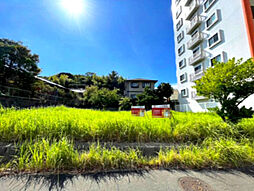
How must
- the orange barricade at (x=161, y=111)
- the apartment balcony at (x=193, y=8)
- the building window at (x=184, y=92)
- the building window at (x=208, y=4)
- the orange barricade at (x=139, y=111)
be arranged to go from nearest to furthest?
1. the orange barricade at (x=161, y=111)
2. the orange barricade at (x=139, y=111)
3. the building window at (x=208, y=4)
4. the apartment balcony at (x=193, y=8)
5. the building window at (x=184, y=92)

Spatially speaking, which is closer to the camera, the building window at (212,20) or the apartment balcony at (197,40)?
the building window at (212,20)

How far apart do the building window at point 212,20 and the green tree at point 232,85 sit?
11.1m

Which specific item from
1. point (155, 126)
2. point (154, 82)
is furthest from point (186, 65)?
point (155, 126)

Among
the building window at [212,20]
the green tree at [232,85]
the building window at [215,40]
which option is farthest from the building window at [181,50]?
the green tree at [232,85]

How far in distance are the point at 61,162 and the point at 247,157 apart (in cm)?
343

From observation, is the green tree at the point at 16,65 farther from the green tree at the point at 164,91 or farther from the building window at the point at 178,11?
the building window at the point at 178,11

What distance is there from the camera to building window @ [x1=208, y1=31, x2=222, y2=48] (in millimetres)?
10234

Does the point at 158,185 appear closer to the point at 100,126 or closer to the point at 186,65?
the point at 100,126

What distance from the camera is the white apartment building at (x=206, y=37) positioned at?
26.8 feet

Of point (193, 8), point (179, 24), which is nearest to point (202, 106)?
point (193, 8)

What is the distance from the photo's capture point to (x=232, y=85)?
3.15m

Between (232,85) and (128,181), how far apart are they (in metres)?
3.83

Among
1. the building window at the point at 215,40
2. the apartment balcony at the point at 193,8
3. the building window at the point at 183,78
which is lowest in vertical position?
the building window at the point at 183,78

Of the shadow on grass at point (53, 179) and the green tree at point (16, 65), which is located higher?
the green tree at point (16, 65)
